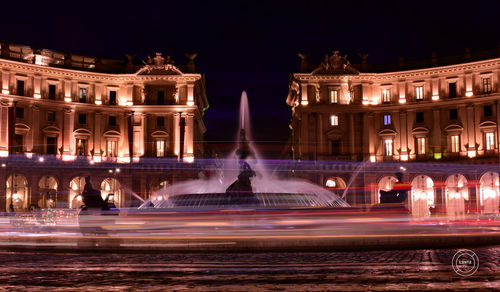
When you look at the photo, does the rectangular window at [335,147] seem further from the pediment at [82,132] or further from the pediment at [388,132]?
the pediment at [82,132]

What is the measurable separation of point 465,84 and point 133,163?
3689cm

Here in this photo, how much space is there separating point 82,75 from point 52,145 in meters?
8.51

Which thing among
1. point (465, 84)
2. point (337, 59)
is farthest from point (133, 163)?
point (465, 84)

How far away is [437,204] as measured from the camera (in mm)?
60750

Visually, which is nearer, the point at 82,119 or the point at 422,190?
the point at 422,190

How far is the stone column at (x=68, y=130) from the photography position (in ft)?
204

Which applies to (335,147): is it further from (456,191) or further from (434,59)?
(434,59)

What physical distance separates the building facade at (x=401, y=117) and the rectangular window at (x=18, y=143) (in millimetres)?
29839

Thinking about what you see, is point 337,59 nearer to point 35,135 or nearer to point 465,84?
point 465,84

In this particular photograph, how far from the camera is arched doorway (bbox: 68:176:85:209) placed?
5859 cm

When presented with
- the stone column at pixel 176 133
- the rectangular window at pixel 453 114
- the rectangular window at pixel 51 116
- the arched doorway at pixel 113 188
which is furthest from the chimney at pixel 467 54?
the rectangular window at pixel 51 116

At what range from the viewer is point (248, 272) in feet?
40.3

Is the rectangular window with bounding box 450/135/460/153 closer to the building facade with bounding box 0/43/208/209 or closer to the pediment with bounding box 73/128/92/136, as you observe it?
the building facade with bounding box 0/43/208/209

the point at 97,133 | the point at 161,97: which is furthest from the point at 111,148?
the point at 161,97
